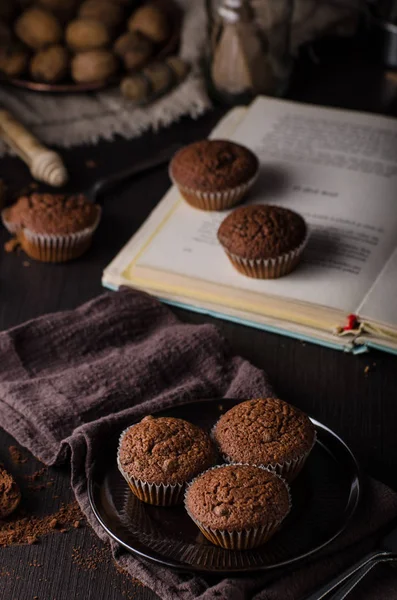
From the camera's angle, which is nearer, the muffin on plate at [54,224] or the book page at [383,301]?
the book page at [383,301]

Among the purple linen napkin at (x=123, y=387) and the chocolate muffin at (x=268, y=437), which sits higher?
the chocolate muffin at (x=268, y=437)

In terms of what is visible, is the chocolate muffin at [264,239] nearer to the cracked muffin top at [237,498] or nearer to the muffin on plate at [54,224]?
the muffin on plate at [54,224]

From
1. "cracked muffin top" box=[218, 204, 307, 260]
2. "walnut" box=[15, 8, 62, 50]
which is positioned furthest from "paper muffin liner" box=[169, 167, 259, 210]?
"walnut" box=[15, 8, 62, 50]

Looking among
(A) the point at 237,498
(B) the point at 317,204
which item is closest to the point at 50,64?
(B) the point at 317,204

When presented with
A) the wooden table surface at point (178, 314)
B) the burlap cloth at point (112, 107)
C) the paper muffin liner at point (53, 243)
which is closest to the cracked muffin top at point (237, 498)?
the wooden table surface at point (178, 314)

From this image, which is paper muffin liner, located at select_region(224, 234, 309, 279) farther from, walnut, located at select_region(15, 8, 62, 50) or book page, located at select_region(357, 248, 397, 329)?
walnut, located at select_region(15, 8, 62, 50)
